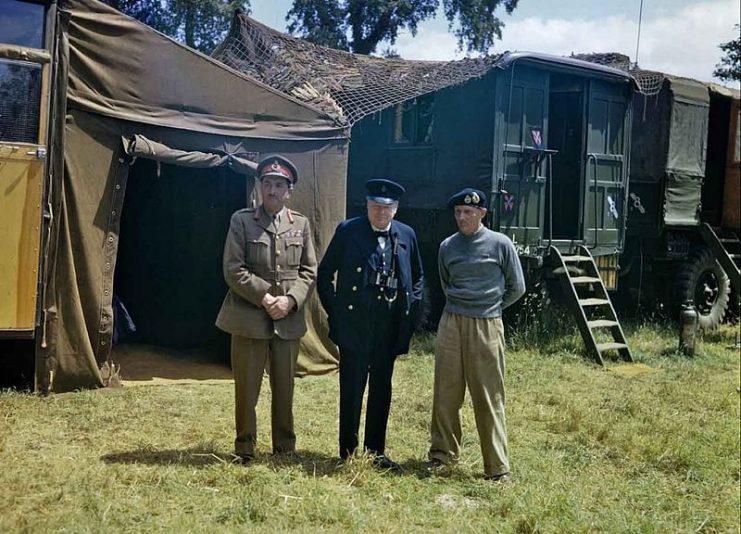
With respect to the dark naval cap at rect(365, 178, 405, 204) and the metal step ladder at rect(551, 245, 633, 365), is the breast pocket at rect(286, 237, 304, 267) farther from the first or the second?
the metal step ladder at rect(551, 245, 633, 365)

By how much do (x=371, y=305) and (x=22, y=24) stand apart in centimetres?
324

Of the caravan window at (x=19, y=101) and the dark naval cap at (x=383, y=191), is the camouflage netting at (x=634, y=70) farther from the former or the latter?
the caravan window at (x=19, y=101)

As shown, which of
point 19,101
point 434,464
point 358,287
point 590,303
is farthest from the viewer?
point 590,303

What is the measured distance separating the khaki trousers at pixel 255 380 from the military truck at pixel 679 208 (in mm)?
7688

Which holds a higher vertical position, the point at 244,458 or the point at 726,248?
the point at 726,248

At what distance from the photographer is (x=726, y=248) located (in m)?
12.0

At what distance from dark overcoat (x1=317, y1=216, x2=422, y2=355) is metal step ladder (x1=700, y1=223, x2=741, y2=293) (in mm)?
7664

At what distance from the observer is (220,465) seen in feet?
14.8

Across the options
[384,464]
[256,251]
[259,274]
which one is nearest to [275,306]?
[259,274]

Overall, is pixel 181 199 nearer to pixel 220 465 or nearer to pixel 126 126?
pixel 126 126

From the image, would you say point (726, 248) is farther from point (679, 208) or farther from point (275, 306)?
point (275, 306)

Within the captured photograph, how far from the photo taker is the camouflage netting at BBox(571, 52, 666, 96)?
1089 centimetres

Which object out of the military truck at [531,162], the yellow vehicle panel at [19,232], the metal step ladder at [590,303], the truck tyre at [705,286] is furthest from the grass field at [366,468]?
the truck tyre at [705,286]

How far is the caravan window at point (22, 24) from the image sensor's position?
18.6 ft
